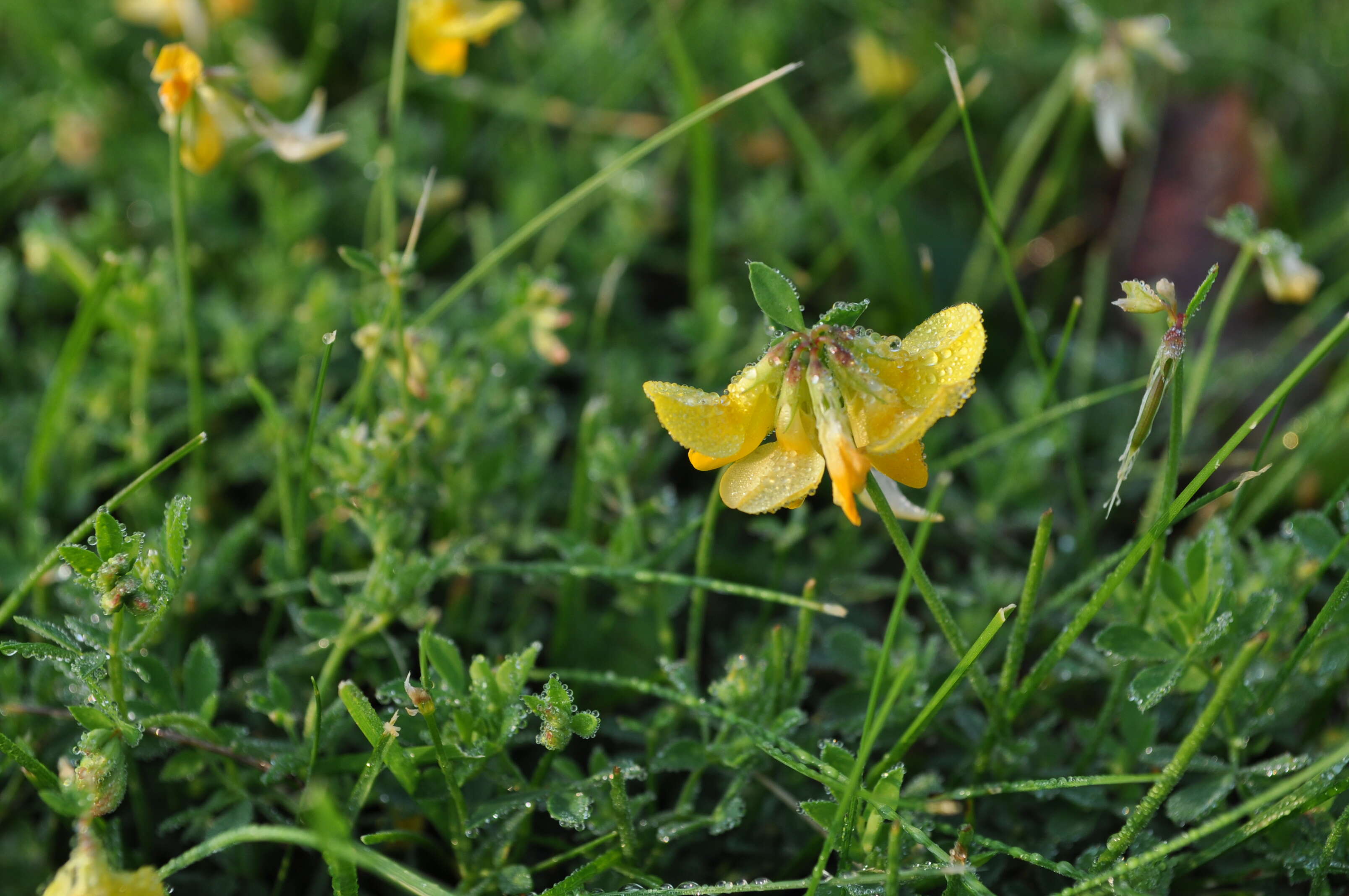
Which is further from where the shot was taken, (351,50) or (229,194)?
(351,50)

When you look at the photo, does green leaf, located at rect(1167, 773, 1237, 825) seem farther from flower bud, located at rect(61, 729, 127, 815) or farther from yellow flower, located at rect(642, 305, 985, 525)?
flower bud, located at rect(61, 729, 127, 815)

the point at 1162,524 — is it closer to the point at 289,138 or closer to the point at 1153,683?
the point at 1153,683

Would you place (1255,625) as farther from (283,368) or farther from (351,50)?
(351,50)

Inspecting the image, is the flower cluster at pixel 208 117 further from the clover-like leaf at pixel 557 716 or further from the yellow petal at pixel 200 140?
the clover-like leaf at pixel 557 716

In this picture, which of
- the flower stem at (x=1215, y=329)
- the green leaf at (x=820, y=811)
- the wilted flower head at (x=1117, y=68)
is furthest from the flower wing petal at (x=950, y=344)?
the wilted flower head at (x=1117, y=68)

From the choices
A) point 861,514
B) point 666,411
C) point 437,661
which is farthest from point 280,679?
point 861,514

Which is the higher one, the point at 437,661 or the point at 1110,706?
the point at 437,661
